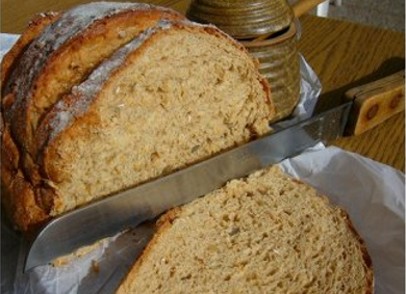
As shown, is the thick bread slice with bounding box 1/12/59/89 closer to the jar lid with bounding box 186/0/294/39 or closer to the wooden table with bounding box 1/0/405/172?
the jar lid with bounding box 186/0/294/39

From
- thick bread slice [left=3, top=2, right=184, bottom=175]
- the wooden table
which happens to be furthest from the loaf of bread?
the wooden table

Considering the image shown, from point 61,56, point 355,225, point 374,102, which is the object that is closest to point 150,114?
point 61,56

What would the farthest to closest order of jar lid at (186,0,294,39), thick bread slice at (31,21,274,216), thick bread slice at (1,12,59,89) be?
jar lid at (186,0,294,39), thick bread slice at (1,12,59,89), thick bread slice at (31,21,274,216)

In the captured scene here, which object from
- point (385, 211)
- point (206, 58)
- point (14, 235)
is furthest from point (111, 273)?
point (385, 211)

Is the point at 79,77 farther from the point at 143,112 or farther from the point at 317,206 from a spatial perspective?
the point at 317,206

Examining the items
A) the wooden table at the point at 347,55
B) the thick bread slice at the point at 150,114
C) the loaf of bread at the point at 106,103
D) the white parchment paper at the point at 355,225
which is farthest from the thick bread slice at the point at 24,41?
the wooden table at the point at 347,55

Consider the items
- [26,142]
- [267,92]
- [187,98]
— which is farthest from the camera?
[267,92]

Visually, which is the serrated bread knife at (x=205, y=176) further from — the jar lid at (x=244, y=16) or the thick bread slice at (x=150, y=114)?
the jar lid at (x=244, y=16)
